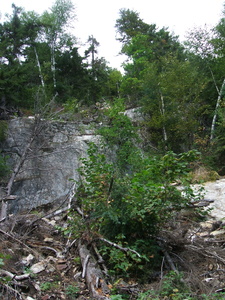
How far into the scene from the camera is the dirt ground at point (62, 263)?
3039 millimetres

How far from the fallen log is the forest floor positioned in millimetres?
107

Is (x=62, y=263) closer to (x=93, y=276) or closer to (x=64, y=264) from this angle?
(x=64, y=264)

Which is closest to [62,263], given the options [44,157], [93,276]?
[93,276]

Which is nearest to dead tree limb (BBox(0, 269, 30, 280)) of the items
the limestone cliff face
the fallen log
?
the fallen log

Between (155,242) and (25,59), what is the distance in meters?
15.3

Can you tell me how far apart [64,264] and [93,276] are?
888 millimetres

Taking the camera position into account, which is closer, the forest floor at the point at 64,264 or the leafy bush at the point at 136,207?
the forest floor at the point at 64,264

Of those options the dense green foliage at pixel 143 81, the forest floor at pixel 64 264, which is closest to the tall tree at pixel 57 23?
the dense green foliage at pixel 143 81

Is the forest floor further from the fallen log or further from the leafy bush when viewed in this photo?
the leafy bush

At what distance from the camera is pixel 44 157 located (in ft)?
32.8

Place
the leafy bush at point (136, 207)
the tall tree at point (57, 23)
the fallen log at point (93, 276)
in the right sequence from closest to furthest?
1. the fallen log at point (93, 276)
2. the leafy bush at point (136, 207)
3. the tall tree at point (57, 23)

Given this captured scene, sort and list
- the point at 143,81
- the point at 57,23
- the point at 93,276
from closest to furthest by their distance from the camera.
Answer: the point at 93,276, the point at 143,81, the point at 57,23

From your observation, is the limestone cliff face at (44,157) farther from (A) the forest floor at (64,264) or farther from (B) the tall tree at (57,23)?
(B) the tall tree at (57,23)

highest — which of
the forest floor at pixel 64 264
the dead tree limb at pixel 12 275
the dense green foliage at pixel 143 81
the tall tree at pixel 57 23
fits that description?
the tall tree at pixel 57 23
